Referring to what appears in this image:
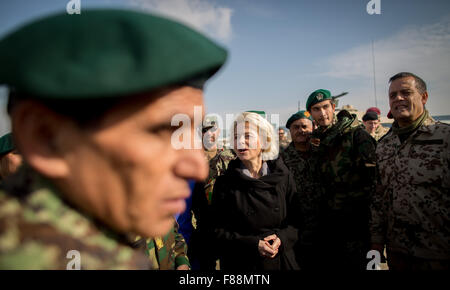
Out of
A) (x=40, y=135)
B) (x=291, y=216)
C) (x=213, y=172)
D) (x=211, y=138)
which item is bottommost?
(x=291, y=216)

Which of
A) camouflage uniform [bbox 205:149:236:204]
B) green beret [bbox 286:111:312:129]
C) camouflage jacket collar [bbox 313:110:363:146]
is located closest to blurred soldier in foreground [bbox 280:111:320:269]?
green beret [bbox 286:111:312:129]

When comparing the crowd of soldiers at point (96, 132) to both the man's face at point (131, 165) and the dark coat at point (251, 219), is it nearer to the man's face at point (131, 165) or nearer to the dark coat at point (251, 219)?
the man's face at point (131, 165)

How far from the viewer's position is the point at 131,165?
616mm

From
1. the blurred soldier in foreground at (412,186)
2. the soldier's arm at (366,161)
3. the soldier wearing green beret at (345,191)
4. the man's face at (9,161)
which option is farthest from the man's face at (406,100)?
the man's face at (9,161)

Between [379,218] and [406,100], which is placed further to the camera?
[379,218]

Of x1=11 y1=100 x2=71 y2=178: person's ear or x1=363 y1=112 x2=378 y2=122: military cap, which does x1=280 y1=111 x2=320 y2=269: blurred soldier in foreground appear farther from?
x1=363 y1=112 x2=378 y2=122: military cap

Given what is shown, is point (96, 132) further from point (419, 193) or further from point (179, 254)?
point (419, 193)

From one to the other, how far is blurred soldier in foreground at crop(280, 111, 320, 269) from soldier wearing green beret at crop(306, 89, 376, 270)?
15cm

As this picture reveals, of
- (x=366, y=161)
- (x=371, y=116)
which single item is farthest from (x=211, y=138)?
(x=371, y=116)

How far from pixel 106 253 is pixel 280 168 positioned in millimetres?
2587

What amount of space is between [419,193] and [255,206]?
1951 millimetres

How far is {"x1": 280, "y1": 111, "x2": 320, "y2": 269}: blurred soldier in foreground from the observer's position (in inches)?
164

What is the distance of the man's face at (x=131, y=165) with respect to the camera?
0.60 meters
